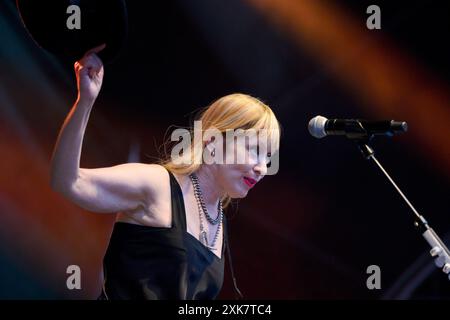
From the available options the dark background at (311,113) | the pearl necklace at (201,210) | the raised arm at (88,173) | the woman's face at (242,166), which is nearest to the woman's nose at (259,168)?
the woman's face at (242,166)

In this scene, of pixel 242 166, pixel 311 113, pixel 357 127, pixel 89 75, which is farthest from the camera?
pixel 311 113

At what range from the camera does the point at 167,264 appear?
5.65ft

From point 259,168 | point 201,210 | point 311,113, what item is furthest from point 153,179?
point 311,113

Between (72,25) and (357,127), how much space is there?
0.77m

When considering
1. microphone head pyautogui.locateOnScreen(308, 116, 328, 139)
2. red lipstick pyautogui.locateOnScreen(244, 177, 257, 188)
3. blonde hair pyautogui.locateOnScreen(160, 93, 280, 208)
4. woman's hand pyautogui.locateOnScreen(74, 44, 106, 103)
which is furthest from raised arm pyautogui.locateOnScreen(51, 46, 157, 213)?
microphone head pyautogui.locateOnScreen(308, 116, 328, 139)

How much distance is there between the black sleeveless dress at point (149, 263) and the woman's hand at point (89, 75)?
486 mm

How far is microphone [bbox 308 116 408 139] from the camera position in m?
1.54

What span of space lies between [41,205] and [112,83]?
2.15ft

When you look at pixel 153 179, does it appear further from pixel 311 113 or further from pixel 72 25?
pixel 311 113

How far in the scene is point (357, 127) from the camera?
5.27 ft

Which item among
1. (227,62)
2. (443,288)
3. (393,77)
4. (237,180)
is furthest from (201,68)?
(443,288)

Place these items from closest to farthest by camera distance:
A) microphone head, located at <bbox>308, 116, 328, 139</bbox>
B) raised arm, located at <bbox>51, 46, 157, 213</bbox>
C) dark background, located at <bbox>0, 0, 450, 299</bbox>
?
raised arm, located at <bbox>51, 46, 157, 213</bbox>, microphone head, located at <bbox>308, 116, 328, 139</bbox>, dark background, located at <bbox>0, 0, 450, 299</bbox>

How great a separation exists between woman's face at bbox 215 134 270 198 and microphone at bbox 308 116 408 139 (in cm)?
23

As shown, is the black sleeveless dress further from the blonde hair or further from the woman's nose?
the woman's nose
